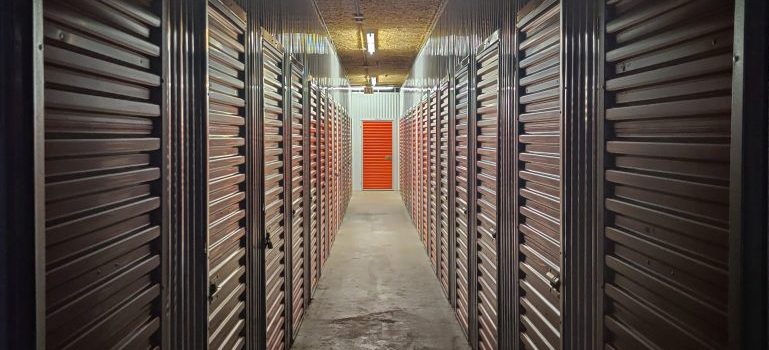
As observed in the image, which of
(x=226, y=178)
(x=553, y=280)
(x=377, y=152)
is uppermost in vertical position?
(x=377, y=152)

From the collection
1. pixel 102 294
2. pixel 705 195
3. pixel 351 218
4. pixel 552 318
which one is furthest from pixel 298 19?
pixel 351 218

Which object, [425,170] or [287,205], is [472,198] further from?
[425,170]

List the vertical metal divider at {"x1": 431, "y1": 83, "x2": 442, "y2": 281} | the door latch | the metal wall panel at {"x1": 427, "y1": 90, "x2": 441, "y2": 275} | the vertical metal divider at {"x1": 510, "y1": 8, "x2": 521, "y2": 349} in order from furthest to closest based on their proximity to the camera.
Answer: the metal wall panel at {"x1": 427, "y1": 90, "x2": 441, "y2": 275} < the vertical metal divider at {"x1": 431, "y1": 83, "x2": 442, "y2": 281} < the vertical metal divider at {"x1": 510, "y1": 8, "x2": 521, "y2": 349} < the door latch

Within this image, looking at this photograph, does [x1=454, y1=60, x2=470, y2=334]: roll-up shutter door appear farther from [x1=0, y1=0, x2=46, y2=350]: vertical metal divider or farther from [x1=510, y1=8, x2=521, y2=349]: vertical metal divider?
[x1=0, y1=0, x2=46, y2=350]: vertical metal divider

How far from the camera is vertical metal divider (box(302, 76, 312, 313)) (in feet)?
20.1

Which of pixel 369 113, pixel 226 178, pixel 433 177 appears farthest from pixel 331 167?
pixel 369 113

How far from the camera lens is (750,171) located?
137cm

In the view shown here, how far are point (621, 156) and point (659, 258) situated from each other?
424 millimetres

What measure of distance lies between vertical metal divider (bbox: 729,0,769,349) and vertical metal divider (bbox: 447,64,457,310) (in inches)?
179

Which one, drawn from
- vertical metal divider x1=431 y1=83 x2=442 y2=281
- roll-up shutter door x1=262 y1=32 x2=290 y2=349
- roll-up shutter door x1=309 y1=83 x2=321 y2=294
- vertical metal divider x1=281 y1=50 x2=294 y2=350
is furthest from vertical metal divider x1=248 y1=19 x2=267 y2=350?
vertical metal divider x1=431 y1=83 x2=442 y2=281

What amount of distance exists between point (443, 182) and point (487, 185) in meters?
2.61

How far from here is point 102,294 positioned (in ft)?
5.92

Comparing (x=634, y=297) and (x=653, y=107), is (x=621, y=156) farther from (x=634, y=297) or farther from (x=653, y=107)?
(x=634, y=297)

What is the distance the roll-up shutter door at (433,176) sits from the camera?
25.4 ft
